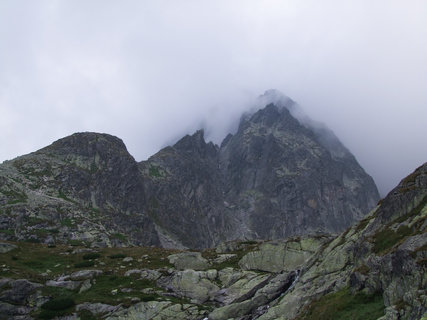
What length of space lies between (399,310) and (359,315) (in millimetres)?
3535

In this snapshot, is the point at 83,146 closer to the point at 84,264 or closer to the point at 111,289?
the point at 84,264

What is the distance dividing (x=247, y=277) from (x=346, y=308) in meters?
24.9

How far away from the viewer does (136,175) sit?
185 m

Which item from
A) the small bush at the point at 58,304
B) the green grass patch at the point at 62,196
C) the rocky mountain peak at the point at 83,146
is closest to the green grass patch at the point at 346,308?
the small bush at the point at 58,304

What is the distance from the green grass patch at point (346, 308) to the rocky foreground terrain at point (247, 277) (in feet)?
0.27

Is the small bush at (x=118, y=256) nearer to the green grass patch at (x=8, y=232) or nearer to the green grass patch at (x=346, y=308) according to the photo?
the green grass patch at (x=346, y=308)

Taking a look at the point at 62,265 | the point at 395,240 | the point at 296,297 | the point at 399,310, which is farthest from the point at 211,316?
the point at 62,265

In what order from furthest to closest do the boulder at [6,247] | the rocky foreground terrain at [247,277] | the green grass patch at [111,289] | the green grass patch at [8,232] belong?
the green grass patch at [8,232] → the boulder at [6,247] → the green grass patch at [111,289] → the rocky foreground terrain at [247,277]

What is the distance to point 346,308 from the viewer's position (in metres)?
24.3

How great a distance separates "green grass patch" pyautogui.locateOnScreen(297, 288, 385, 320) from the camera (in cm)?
2261

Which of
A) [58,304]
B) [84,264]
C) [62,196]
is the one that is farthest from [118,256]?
[62,196]

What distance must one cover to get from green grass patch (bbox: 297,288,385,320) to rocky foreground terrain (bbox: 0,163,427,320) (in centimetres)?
8

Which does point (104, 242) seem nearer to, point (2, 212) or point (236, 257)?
point (2, 212)

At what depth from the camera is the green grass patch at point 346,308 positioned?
22.6 meters
